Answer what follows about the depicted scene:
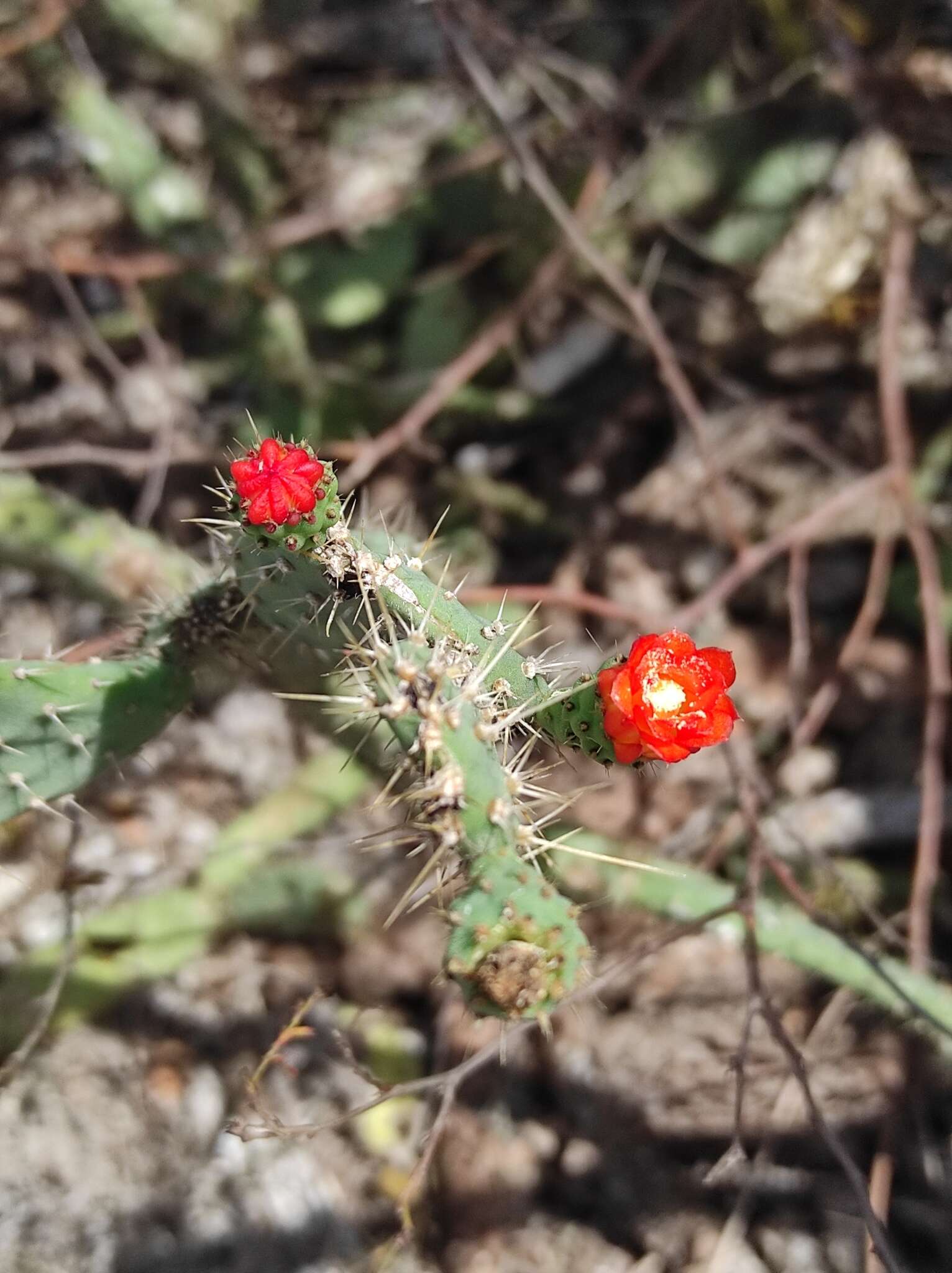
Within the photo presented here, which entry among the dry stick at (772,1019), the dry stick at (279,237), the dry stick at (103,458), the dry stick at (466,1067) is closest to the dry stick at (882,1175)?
the dry stick at (772,1019)

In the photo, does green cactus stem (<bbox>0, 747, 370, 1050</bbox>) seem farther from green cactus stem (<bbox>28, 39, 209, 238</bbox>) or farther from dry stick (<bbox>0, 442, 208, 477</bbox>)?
green cactus stem (<bbox>28, 39, 209, 238</bbox>)

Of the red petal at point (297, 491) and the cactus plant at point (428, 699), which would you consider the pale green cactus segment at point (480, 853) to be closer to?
the cactus plant at point (428, 699)

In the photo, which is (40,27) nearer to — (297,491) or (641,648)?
(297,491)

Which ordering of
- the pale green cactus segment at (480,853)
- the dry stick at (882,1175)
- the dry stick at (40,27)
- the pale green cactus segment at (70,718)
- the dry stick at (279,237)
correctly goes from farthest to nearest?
the dry stick at (279,237) → the dry stick at (40,27) → the dry stick at (882,1175) → the pale green cactus segment at (70,718) → the pale green cactus segment at (480,853)

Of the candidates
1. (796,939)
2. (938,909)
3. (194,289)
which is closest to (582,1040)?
(796,939)

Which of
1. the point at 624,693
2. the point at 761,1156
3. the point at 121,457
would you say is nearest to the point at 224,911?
the point at 121,457

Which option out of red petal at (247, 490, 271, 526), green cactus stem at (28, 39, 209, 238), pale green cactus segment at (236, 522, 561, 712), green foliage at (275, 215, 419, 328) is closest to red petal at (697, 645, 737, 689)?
pale green cactus segment at (236, 522, 561, 712)

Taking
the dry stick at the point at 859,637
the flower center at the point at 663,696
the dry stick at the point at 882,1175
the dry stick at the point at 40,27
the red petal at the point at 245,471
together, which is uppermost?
the dry stick at the point at 40,27
